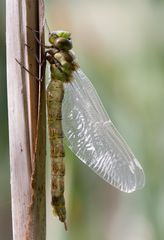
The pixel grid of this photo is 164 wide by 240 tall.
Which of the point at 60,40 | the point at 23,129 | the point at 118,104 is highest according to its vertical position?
the point at 60,40

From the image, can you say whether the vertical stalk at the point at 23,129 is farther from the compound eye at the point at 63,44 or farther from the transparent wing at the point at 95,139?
the transparent wing at the point at 95,139

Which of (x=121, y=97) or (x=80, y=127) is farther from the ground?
(x=121, y=97)

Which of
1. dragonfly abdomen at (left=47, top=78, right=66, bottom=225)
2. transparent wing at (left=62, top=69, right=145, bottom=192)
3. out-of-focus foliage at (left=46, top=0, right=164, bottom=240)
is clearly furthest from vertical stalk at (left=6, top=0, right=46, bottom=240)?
out-of-focus foliage at (left=46, top=0, right=164, bottom=240)

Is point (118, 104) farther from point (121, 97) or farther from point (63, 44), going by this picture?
point (63, 44)

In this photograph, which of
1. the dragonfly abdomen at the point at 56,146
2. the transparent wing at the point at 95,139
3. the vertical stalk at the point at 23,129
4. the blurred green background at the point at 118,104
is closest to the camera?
the vertical stalk at the point at 23,129

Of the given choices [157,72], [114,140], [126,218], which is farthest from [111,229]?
[157,72]

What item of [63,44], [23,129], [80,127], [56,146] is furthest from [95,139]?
[23,129]

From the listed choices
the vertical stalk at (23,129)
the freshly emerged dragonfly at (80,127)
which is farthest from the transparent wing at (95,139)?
the vertical stalk at (23,129)
